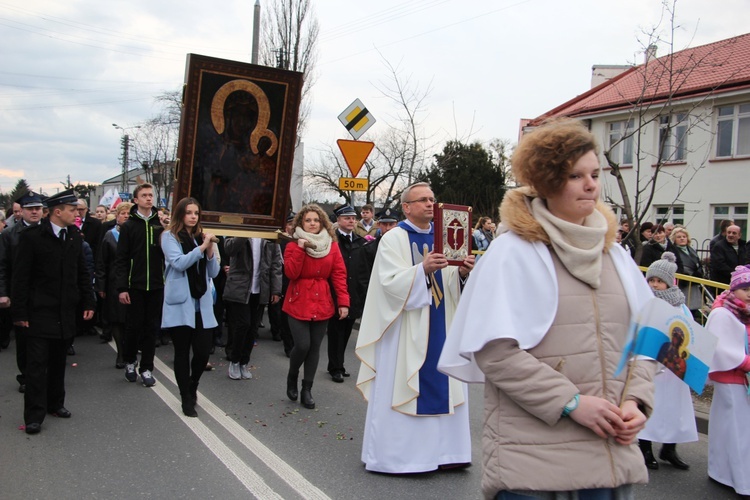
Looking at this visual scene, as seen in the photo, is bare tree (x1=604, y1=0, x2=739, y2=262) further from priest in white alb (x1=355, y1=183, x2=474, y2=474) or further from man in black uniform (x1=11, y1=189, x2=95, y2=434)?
man in black uniform (x1=11, y1=189, x2=95, y2=434)

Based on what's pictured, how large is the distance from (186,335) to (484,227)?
10.9 m

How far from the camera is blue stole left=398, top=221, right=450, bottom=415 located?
5.03 m

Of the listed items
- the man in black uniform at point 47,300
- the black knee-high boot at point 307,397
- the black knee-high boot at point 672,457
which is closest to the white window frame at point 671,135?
the black knee-high boot at point 672,457

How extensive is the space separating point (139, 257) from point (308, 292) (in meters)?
2.04

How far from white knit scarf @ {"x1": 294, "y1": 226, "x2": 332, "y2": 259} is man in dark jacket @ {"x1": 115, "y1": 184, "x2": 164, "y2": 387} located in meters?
1.74

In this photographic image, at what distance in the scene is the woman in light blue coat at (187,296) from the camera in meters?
6.32

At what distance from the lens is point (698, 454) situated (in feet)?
19.5

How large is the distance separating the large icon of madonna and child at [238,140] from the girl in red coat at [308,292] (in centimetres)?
63

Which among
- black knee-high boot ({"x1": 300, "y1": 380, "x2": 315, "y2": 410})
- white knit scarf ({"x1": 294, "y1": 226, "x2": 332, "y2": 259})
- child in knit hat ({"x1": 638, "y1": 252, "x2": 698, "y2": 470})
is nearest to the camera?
child in knit hat ({"x1": 638, "y1": 252, "x2": 698, "y2": 470})

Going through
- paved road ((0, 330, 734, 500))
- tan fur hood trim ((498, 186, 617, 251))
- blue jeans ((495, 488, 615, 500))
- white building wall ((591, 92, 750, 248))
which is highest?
white building wall ((591, 92, 750, 248))

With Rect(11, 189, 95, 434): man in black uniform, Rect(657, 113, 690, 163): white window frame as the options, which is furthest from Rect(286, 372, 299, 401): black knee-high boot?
Rect(657, 113, 690, 163): white window frame

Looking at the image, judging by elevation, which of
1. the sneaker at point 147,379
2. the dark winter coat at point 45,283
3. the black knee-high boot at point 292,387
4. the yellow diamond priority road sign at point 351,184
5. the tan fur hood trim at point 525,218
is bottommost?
the sneaker at point 147,379

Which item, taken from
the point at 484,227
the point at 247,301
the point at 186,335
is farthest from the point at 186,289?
the point at 484,227

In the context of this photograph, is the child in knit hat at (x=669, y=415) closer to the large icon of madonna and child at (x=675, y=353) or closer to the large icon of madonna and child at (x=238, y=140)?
the large icon of madonna and child at (x=675, y=353)
